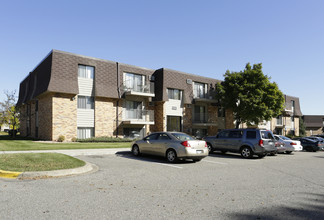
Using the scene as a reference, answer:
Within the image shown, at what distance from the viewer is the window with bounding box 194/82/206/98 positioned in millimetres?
31391

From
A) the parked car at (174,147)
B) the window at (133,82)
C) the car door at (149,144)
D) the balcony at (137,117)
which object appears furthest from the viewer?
the window at (133,82)

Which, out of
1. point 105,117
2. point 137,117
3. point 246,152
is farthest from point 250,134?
point 105,117

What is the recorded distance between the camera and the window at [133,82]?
2589cm

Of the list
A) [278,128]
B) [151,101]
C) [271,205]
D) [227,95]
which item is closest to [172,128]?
[151,101]

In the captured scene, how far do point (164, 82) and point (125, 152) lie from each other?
14.1m

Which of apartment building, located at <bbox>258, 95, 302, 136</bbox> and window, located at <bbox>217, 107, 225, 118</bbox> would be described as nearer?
window, located at <bbox>217, 107, 225, 118</bbox>

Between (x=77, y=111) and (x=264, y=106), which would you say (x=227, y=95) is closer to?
(x=264, y=106)

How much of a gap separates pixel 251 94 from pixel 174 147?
2092 centimetres

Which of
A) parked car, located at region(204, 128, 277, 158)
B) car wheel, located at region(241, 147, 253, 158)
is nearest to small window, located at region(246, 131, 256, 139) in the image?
parked car, located at region(204, 128, 277, 158)

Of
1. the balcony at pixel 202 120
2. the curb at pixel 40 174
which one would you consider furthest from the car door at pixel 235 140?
the balcony at pixel 202 120

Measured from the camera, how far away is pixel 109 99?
24500 millimetres

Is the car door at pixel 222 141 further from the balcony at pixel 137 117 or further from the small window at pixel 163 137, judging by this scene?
the balcony at pixel 137 117

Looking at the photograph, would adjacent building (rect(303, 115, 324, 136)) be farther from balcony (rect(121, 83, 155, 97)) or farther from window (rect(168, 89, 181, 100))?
balcony (rect(121, 83, 155, 97))

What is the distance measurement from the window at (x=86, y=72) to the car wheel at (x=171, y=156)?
1467 cm
